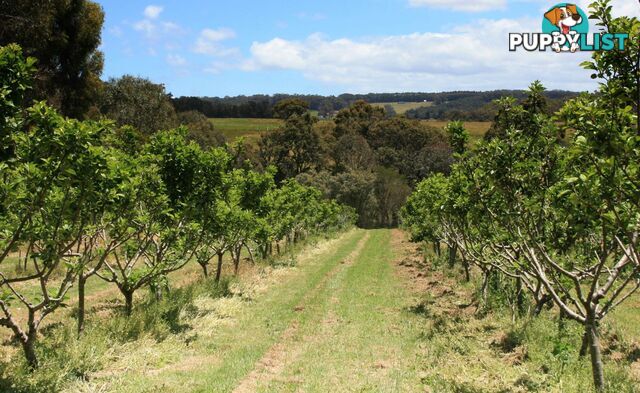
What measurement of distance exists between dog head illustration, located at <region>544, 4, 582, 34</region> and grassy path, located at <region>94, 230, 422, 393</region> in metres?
7.67

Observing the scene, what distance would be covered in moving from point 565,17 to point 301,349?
9440 mm

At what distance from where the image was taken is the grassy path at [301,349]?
9.09 metres

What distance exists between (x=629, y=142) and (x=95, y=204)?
8.15 meters

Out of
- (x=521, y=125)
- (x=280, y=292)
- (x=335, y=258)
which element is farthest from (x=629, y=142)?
(x=335, y=258)

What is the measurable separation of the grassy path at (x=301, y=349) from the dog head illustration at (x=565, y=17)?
7.67 m

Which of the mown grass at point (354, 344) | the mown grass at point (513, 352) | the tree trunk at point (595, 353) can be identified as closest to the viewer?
the tree trunk at point (595, 353)

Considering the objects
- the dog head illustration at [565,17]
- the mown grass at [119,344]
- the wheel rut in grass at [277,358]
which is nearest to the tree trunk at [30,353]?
the mown grass at [119,344]

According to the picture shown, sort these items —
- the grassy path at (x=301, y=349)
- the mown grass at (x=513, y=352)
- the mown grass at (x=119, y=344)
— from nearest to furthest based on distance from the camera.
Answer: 1. the mown grass at (x=119, y=344)
2. the mown grass at (x=513, y=352)
3. the grassy path at (x=301, y=349)

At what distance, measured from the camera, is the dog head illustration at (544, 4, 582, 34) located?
371 inches

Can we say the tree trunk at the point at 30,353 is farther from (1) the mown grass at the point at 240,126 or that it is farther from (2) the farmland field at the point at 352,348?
(1) the mown grass at the point at 240,126

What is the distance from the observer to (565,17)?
9562mm

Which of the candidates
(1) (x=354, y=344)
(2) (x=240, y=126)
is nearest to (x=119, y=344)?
(1) (x=354, y=344)

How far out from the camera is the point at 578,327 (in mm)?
11625

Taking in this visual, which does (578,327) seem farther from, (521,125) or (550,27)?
(550,27)
